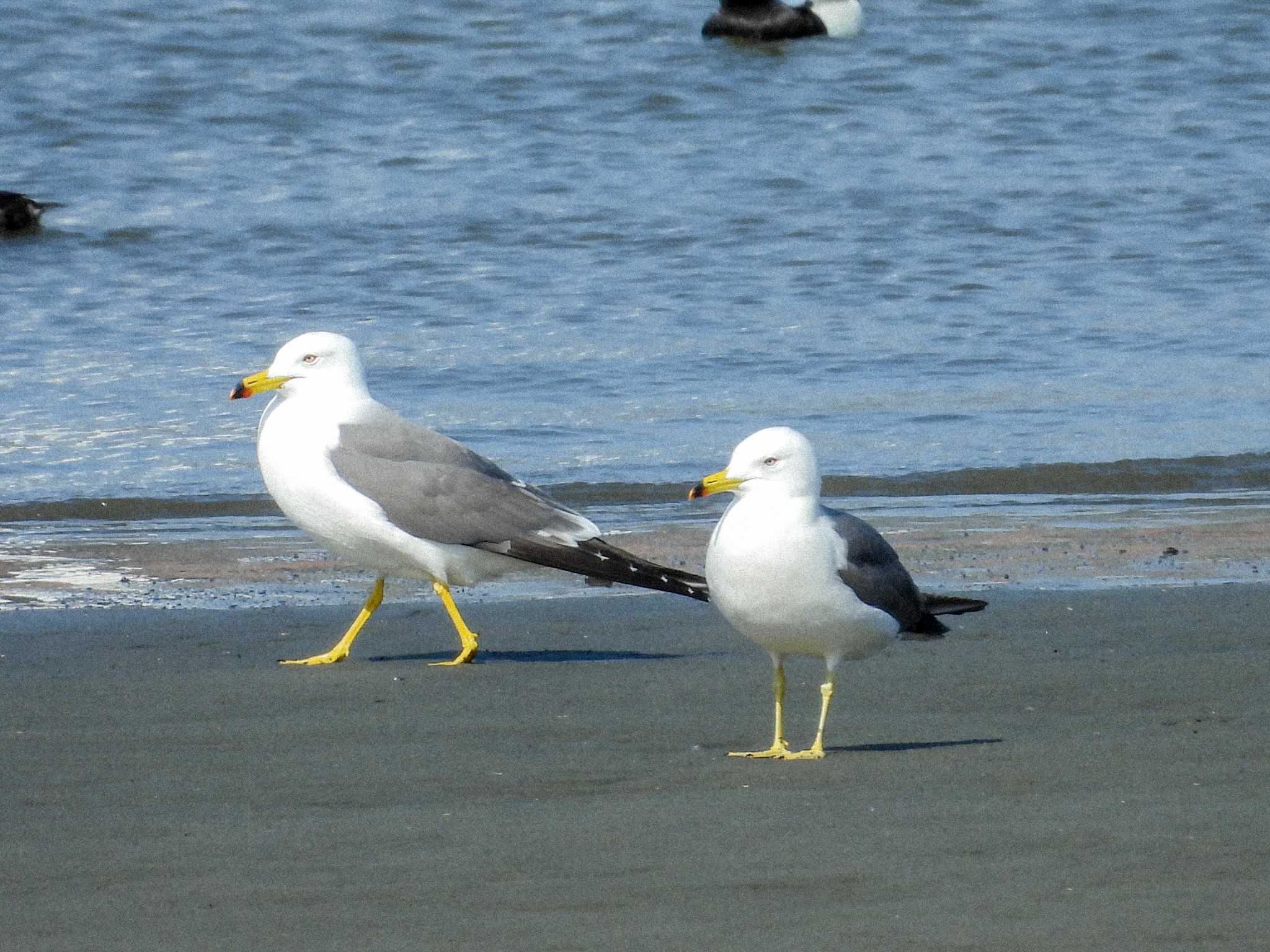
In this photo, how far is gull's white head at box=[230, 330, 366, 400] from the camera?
247 inches

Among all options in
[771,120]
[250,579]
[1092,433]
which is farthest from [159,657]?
[771,120]

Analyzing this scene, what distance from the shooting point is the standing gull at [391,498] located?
6113mm

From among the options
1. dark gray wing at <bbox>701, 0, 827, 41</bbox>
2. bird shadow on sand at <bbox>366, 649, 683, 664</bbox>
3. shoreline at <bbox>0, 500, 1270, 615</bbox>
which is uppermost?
bird shadow on sand at <bbox>366, 649, 683, 664</bbox>

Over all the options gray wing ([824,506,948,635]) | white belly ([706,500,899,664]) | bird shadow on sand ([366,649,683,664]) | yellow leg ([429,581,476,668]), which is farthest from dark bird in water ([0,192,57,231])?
white belly ([706,500,899,664])

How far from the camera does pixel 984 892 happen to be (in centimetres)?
363

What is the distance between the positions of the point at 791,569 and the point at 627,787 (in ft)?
1.97

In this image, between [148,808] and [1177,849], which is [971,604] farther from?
[148,808]

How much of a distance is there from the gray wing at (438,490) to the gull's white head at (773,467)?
5.16 feet

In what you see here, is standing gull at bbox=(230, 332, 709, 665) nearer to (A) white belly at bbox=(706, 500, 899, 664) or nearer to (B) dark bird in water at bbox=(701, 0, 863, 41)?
(A) white belly at bbox=(706, 500, 899, 664)

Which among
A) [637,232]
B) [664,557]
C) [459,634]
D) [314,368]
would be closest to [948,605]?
[459,634]

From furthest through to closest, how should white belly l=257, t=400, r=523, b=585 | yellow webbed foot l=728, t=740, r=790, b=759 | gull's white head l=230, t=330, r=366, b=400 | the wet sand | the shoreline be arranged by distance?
the shoreline < gull's white head l=230, t=330, r=366, b=400 < white belly l=257, t=400, r=523, b=585 < yellow webbed foot l=728, t=740, r=790, b=759 < the wet sand

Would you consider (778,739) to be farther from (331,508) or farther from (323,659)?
(331,508)

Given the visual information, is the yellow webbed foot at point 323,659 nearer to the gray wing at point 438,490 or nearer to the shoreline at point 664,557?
the gray wing at point 438,490

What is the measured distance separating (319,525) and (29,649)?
2.87ft
